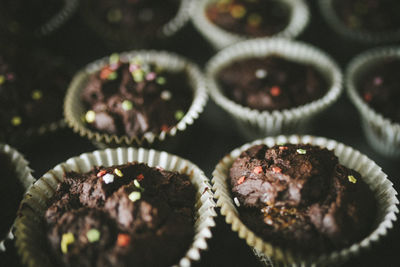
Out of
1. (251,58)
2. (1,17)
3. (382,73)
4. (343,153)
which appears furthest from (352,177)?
(1,17)

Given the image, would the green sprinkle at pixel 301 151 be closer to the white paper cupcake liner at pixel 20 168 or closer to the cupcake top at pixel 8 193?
the white paper cupcake liner at pixel 20 168

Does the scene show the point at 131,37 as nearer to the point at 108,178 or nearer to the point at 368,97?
the point at 108,178

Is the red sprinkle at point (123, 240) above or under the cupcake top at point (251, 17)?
under

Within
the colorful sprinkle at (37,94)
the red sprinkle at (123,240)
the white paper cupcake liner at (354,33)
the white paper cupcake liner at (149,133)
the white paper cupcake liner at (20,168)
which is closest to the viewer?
the red sprinkle at (123,240)

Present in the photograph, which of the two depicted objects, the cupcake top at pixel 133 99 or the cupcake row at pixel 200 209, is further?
the cupcake top at pixel 133 99

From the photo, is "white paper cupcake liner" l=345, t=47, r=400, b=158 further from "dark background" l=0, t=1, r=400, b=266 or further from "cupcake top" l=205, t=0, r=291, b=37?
"cupcake top" l=205, t=0, r=291, b=37

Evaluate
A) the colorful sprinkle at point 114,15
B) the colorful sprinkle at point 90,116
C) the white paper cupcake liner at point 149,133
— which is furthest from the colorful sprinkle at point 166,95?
the colorful sprinkle at point 114,15

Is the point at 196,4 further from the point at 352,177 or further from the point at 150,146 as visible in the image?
the point at 352,177
